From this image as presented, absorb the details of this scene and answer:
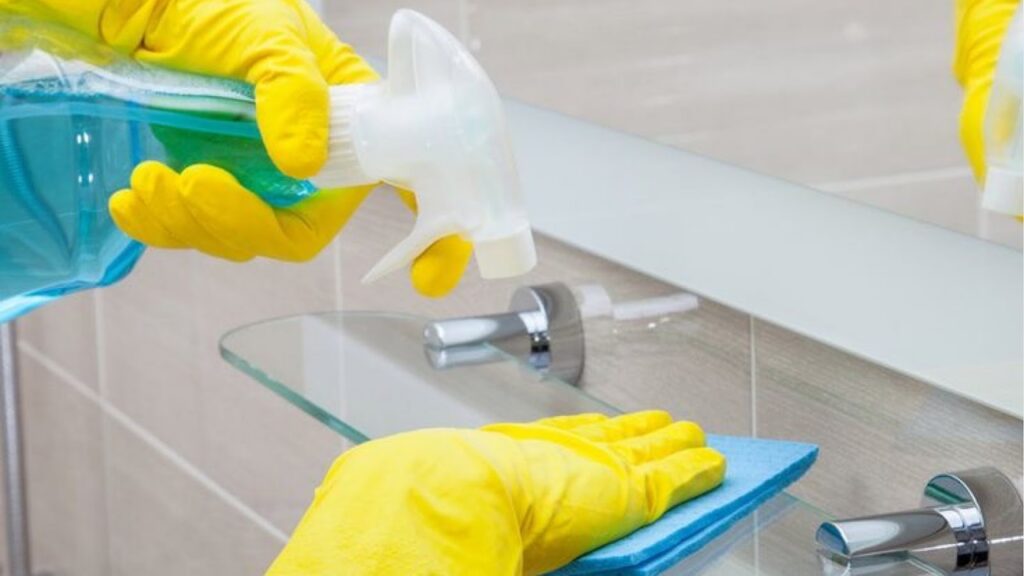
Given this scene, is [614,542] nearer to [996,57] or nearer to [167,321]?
[996,57]

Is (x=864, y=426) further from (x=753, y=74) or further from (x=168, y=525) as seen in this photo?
(x=168, y=525)

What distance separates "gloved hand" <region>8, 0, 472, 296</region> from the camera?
0.65 m

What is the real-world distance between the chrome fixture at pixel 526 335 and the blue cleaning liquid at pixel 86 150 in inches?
7.1

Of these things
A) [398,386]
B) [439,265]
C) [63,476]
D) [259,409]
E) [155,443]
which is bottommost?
[63,476]

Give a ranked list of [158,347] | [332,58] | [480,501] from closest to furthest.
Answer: [480,501] → [332,58] → [158,347]

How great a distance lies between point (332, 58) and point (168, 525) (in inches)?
38.9

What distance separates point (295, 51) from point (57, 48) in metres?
0.13

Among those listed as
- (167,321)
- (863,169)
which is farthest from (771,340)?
(167,321)

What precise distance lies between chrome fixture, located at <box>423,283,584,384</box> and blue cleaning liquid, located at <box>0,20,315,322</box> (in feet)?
0.59

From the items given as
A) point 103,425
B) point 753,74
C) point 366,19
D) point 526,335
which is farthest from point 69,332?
point 753,74

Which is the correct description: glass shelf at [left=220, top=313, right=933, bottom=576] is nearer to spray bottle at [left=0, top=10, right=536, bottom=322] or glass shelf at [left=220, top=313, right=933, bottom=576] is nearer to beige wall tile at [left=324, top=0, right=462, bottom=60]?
spray bottle at [left=0, top=10, right=536, bottom=322]

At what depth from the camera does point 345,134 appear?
657 mm

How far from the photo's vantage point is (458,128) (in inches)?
25.4

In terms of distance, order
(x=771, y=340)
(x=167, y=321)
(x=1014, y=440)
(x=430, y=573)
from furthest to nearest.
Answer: (x=167, y=321), (x=771, y=340), (x=1014, y=440), (x=430, y=573)
